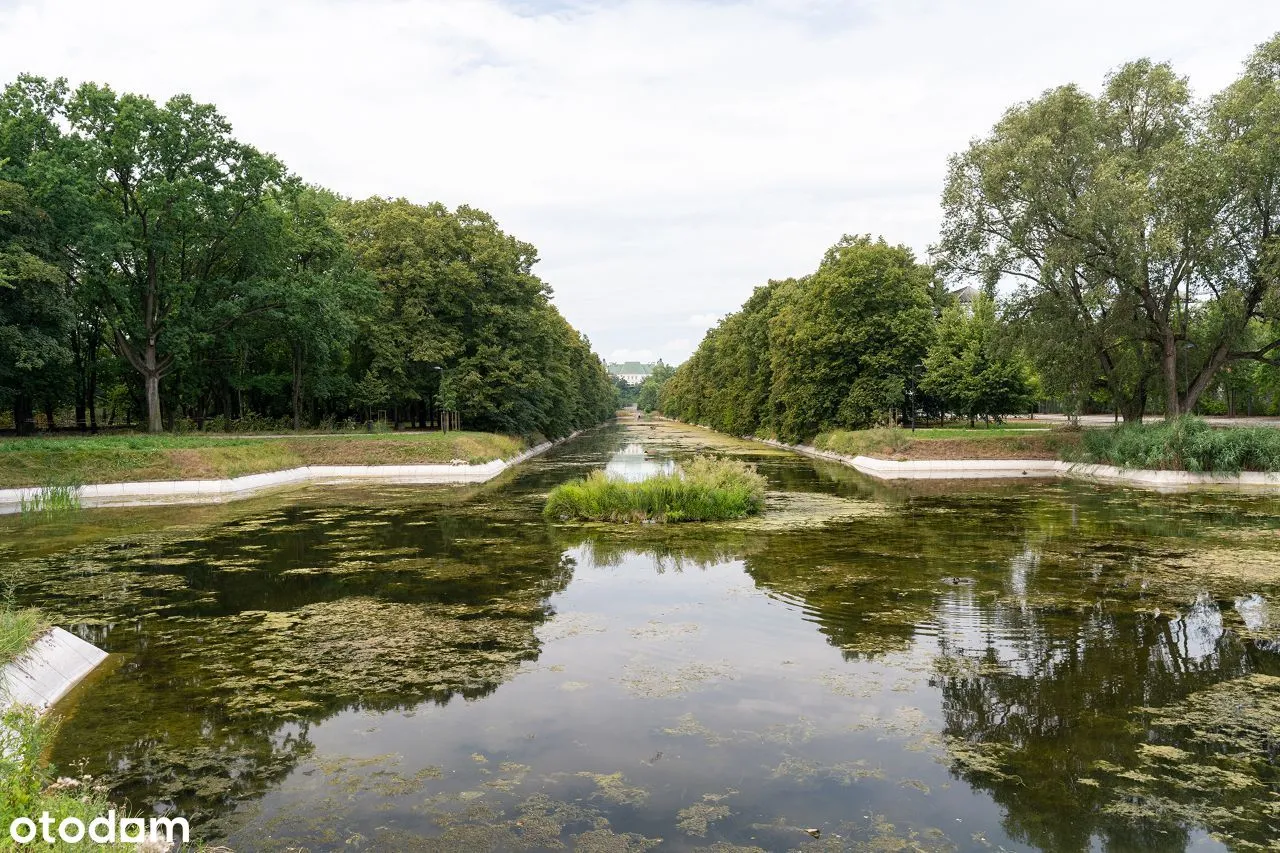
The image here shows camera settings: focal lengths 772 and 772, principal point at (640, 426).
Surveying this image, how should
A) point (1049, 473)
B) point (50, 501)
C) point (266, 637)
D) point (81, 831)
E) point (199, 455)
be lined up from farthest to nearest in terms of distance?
point (1049, 473)
point (199, 455)
point (50, 501)
point (266, 637)
point (81, 831)

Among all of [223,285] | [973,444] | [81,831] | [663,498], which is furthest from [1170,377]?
[223,285]

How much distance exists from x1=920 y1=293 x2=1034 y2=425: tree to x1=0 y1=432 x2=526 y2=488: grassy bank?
27930mm

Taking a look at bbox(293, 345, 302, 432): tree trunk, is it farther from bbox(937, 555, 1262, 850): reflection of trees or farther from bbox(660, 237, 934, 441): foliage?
bbox(937, 555, 1262, 850): reflection of trees

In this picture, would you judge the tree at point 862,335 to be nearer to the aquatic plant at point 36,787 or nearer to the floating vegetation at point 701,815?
the floating vegetation at point 701,815

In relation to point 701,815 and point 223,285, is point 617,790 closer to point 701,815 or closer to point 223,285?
point 701,815

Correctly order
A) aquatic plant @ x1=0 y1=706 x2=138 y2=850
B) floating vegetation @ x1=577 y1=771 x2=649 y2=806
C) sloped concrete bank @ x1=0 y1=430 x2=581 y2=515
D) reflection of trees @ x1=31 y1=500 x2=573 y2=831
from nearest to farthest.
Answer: aquatic plant @ x1=0 y1=706 x2=138 y2=850 → floating vegetation @ x1=577 y1=771 x2=649 y2=806 → reflection of trees @ x1=31 y1=500 x2=573 y2=831 → sloped concrete bank @ x1=0 y1=430 x2=581 y2=515

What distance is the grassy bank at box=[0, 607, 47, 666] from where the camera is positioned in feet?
26.4

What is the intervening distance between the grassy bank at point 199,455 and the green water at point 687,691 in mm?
12973

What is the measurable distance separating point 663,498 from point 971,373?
34.6 m

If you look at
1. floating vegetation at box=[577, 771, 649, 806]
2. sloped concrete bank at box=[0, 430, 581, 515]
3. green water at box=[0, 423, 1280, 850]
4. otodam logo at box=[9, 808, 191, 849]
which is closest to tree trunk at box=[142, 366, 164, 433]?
sloped concrete bank at box=[0, 430, 581, 515]


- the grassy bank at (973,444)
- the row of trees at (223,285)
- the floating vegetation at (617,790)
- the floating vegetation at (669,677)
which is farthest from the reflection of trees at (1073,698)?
the row of trees at (223,285)

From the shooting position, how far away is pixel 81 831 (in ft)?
14.9

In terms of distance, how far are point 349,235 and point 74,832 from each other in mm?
53979

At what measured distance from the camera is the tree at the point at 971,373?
48469 mm
